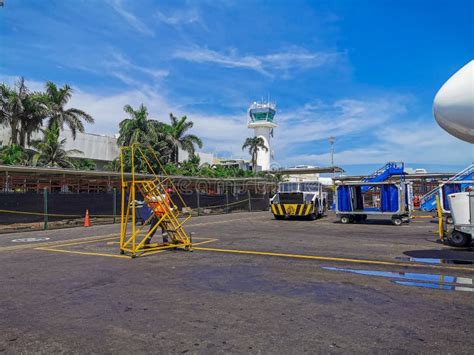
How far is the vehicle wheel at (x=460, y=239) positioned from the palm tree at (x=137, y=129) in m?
32.8

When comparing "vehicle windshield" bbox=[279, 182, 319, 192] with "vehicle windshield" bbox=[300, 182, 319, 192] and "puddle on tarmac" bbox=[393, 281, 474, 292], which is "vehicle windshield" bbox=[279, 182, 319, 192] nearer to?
"vehicle windshield" bbox=[300, 182, 319, 192]

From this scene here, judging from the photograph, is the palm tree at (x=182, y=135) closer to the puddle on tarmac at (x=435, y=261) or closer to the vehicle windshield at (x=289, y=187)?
the vehicle windshield at (x=289, y=187)

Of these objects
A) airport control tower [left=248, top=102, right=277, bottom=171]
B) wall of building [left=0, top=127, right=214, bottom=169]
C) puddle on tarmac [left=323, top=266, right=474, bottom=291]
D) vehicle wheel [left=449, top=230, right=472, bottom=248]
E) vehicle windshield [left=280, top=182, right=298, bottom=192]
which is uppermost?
airport control tower [left=248, top=102, right=277, bottom=171]

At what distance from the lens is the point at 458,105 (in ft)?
16.8

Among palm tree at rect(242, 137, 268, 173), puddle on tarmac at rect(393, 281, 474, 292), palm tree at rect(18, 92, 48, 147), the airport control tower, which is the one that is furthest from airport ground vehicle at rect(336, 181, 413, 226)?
the airport control tower

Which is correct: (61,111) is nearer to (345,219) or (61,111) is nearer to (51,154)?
(51,154)

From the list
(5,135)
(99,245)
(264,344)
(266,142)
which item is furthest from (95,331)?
(266,142)

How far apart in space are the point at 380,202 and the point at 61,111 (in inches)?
1244

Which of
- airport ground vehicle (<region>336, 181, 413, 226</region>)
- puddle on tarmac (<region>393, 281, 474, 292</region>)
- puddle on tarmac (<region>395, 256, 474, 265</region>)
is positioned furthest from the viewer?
airport ground vehicle (<region>336, 181, 413, 226</region>)

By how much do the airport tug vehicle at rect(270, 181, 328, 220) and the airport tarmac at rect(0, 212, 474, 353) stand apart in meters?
11.7

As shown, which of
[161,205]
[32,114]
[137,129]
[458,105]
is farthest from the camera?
[137,129]

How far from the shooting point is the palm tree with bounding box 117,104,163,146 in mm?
39547

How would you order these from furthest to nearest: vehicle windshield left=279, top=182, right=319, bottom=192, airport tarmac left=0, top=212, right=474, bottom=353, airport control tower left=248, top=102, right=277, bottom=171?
1. airport control tower left=248, top=102, right=277, bottom=171
2. vehicle windshield left=279, top=182, right=319, bottom=192
3. airport tarmac left=0, top=212, right=474, bottom=353

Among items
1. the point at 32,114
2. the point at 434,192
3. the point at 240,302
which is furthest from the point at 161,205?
the point at 32,114
